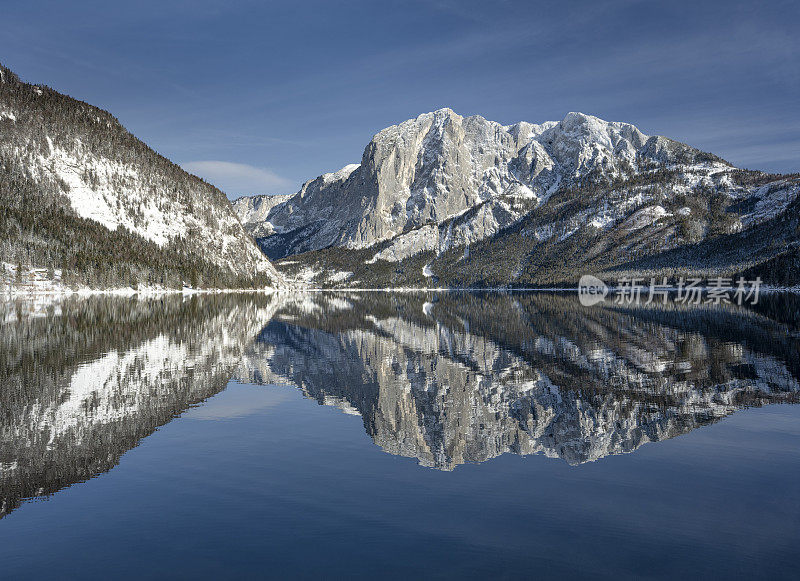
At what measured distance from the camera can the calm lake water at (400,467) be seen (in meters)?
11.3

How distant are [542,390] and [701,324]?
43.8m

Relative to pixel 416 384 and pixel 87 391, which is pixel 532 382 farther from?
pixel 87 391

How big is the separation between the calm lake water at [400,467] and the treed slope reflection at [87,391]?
5.7 inches

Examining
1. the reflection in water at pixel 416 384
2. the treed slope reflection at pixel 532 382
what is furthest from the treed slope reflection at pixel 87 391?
the treed slope reflection at pixel 532 382

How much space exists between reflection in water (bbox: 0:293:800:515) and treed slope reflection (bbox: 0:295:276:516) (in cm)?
8

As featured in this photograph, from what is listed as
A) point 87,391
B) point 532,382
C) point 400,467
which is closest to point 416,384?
point 532,382

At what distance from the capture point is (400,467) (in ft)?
56.7

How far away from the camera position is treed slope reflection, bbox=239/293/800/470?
19984 millimetres

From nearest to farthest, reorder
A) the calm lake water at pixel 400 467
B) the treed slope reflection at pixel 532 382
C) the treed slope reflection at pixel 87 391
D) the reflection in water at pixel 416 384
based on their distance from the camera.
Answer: the calm lake water at pixel 400 467 < the treed slope reflection at pixel 87 391 < the reflection in water at pixel 416 384 < the treed slope reflection at pixel 532 382

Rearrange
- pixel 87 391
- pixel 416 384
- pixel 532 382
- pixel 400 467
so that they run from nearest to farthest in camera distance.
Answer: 1. pixel 400 467
2. pixel 87 391
3. pixel 532 382
4. pixel 416 384

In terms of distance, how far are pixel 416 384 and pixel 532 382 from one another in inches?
245

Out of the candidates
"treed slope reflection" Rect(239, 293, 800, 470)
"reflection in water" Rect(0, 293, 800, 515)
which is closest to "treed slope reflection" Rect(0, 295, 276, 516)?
"reflection in water" Rect(0, 293, 800, 515)

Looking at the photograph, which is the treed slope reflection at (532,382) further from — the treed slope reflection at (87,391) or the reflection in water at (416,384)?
the treed slope reflection at (87,391)

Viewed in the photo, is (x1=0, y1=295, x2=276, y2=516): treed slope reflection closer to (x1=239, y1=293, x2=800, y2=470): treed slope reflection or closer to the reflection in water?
the reflection in water
